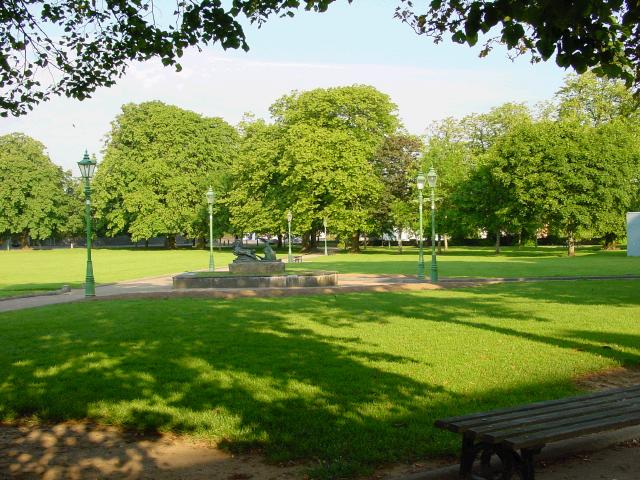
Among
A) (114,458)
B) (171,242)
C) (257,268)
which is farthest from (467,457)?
(171,242)

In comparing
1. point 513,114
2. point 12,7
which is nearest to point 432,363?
point 12,7

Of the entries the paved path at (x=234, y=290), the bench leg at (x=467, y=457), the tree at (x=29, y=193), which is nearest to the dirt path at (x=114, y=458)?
the bench leg at (x=467, y=457)

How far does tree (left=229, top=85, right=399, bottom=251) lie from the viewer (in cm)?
5612

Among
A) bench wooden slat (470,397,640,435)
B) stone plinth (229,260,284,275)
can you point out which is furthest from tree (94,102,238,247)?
bench wooden slat (470,397,640,435)

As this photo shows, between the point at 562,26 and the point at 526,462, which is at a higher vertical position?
the point at 562,26

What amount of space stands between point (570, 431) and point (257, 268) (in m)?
21.5

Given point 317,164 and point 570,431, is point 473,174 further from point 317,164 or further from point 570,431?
point 570,431

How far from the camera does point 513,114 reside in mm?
69062

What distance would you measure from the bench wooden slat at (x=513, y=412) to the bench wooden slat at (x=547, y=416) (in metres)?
0.07

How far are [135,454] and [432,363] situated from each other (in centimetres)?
450

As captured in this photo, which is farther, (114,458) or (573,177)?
(573,177)

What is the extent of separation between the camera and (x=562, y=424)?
4.52m

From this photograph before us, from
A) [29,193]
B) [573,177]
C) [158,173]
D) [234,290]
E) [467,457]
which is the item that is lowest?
[234,290]

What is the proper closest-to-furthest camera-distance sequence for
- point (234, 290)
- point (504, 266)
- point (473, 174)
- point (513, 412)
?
point (513, 412)
point (234, 290)
point (504, 266)
point (473, 174)
